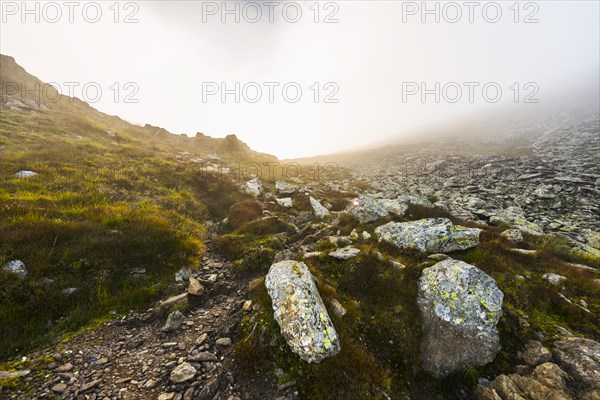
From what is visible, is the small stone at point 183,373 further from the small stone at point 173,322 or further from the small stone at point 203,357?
the small stone at point 173,322

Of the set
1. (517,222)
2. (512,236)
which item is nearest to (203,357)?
(512,236)

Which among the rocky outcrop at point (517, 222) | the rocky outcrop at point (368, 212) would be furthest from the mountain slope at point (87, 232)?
the rocky outcrop at point (517, 222)

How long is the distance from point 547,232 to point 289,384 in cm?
1470

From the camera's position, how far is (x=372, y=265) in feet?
26.3

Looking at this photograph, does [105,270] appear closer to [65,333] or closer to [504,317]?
[65,333]

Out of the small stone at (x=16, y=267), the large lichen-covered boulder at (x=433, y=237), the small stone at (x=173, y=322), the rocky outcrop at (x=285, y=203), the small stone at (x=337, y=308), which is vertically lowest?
the small stone at (x=173, y=322)

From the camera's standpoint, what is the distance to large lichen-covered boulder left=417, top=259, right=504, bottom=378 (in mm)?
5648

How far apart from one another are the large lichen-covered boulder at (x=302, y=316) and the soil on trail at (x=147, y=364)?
849 mm

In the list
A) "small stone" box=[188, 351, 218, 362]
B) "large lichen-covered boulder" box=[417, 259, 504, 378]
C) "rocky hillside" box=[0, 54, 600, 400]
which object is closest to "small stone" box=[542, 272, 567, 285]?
"rocky hillside" box=[0, 54, 600, 400]

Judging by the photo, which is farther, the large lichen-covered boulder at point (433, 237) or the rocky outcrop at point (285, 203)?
the rocky outcrop at point (285, 203)

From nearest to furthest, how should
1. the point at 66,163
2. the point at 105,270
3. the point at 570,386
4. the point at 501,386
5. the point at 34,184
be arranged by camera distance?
the point at 570,386 < the point at 501,386 < the point at 105,270 < the point at 34,184 < the point at 66,163

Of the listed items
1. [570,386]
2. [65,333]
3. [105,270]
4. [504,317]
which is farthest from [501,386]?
[105,270]

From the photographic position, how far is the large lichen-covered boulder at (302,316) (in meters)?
5.22

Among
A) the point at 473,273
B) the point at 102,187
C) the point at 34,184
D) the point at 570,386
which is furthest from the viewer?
the point at 102,187
